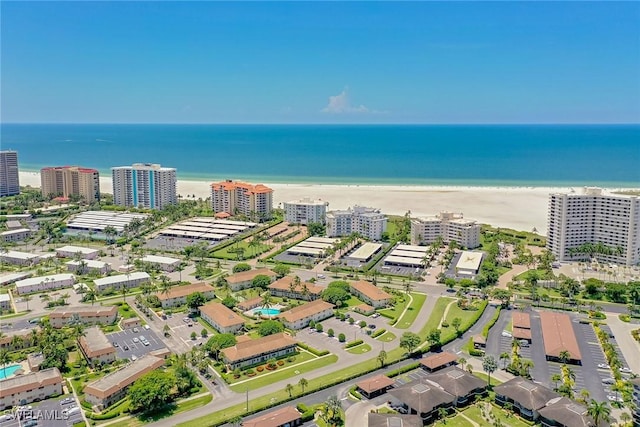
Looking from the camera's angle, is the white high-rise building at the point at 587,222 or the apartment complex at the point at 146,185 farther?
the apartment complex at the point at 146,185

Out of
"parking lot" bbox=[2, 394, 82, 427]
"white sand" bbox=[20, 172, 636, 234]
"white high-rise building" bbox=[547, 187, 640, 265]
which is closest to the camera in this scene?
"parking lot" bbox=[2, 394, 82, 427]

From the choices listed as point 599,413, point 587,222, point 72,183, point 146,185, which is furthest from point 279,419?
point 72,183

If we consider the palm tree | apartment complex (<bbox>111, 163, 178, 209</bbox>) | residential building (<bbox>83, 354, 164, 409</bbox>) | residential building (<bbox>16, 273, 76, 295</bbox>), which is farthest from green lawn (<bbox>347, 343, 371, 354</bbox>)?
apartment complex (<bbox>111, 163, 178, 209</bbox>)

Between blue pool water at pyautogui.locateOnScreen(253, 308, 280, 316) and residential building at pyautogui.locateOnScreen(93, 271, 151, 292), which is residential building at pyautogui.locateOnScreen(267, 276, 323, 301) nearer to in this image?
blue pool water at pyautogui.locateOnScreen(253, 308, 280, 316)

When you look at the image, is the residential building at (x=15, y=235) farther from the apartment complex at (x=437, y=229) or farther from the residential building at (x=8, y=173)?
the apartment complex at (x=437, y=229)

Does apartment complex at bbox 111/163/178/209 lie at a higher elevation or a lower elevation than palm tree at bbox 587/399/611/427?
higher

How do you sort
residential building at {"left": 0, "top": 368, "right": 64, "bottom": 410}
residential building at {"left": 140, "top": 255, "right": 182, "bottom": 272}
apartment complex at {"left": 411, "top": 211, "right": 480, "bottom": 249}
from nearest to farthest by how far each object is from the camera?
1. residential building at {"left": 0, "top": 368, "right": 64, "bottom": 410}
2. residential building at {"left": 140, "top": 255, "right": 182, "bottom": 272}
3. apartment complex at {"left": 411, "top": 211, "right": 480, "bottom": 249}

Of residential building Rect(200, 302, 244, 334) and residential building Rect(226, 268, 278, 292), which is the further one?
residential building Rect(226, 268, 278, 292)

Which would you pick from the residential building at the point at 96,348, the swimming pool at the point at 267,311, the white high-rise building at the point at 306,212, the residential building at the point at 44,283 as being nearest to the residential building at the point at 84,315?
the residential building at the point at 96,348
